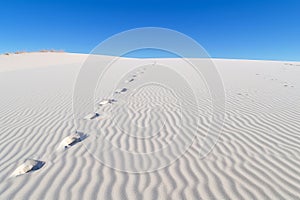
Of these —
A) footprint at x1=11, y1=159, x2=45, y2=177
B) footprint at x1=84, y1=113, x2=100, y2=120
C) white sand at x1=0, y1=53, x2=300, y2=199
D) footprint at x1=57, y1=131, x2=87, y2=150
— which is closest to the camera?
white sand at x1=0, y1=53, x2=300, y2=199

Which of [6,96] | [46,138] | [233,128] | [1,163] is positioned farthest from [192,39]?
[6,96]

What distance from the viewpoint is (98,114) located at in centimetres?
612

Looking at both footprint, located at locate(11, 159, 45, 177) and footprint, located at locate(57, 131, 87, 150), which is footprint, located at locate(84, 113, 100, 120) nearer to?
footprint, located at locate(57, 131, 87, 150)

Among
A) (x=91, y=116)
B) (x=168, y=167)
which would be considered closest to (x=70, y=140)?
(x=91, y=116)

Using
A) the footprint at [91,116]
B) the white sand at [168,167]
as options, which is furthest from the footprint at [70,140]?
the footprint at [91,116]

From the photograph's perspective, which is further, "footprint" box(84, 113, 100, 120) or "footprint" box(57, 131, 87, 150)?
"footprint" box(84, 113, 100, 120)

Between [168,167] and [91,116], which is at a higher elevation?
[91,116]

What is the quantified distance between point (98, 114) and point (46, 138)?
70.0 inches

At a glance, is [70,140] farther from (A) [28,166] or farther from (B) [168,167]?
(B) [168,167]

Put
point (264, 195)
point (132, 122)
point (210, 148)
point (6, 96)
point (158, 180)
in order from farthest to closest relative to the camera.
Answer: point (6, 96), point (132, 122), point (210, 148), point (158, 180), point (264, 195)

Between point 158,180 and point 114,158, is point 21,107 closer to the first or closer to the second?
point 114,158

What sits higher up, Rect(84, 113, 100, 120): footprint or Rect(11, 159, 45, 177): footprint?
Rect(84, 113, 100, 120): footprint

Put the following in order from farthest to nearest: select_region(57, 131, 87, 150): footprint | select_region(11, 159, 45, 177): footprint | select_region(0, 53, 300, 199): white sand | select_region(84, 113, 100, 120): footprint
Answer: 1. select_region(84, 113, 100, 120): footprint
2. select_region(57, 131, 87, 150): footprint
3. select_region(11, 159, 45, 177): footprint
4. select_region(0, 53, 300, 199): white sand

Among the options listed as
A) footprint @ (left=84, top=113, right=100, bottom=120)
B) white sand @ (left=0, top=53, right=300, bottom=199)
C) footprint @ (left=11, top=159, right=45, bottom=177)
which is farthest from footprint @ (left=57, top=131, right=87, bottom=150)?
footprint @ (left=84, top=113, right=100, bottom=120)
